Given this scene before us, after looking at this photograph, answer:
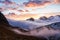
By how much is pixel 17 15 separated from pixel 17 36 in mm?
305

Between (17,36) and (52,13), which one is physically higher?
(52,13)

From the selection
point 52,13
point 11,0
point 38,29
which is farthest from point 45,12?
Answer: point 11,0

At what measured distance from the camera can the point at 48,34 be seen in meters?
2.38

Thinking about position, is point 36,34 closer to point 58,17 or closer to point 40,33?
point 40,33

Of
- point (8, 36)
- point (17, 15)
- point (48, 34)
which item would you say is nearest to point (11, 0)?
point (17, 15)

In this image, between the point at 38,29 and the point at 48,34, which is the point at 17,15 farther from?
the point at 48,34

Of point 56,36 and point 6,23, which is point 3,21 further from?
point 56,36

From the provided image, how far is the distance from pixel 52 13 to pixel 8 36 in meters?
0.71

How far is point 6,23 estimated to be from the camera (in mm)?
2387

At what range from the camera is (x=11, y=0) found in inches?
97.0

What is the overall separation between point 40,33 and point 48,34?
0.11 meters

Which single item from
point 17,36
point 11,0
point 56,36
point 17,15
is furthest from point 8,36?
point 56,36

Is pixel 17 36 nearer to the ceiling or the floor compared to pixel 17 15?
nearer to the floor

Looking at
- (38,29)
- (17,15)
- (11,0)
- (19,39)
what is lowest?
(19,39)
